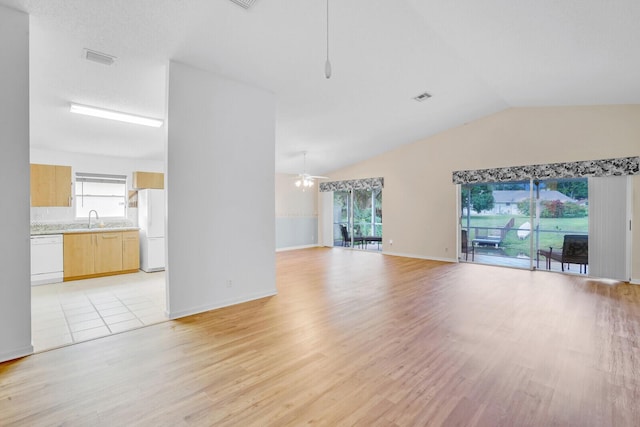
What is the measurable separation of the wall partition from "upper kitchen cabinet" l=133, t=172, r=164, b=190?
6.62m

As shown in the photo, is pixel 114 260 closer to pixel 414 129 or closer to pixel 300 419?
pixel 300 419

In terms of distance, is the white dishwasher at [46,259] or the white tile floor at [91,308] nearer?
the white tile floor at [91,308]

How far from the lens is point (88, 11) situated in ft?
8.16

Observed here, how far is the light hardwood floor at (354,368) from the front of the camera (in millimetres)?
1805

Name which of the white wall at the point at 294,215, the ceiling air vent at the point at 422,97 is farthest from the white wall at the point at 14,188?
the white wall at the point at 294,215

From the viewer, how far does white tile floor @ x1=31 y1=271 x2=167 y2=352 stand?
2.97 metres

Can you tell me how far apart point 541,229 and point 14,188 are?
318 inches

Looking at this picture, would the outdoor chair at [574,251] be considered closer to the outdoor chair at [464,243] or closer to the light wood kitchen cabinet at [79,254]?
the outdoor chair at [464,243]

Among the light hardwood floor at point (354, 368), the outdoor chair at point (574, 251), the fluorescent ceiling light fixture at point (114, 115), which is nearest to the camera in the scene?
the light hardwood floor at point (354, 368)

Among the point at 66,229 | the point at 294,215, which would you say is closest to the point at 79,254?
the point at 66,229

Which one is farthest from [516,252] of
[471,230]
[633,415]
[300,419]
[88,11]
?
[88,11]

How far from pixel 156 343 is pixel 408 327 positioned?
8.17 feet

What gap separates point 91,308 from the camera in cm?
369

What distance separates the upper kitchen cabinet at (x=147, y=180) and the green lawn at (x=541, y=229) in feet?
22.7
